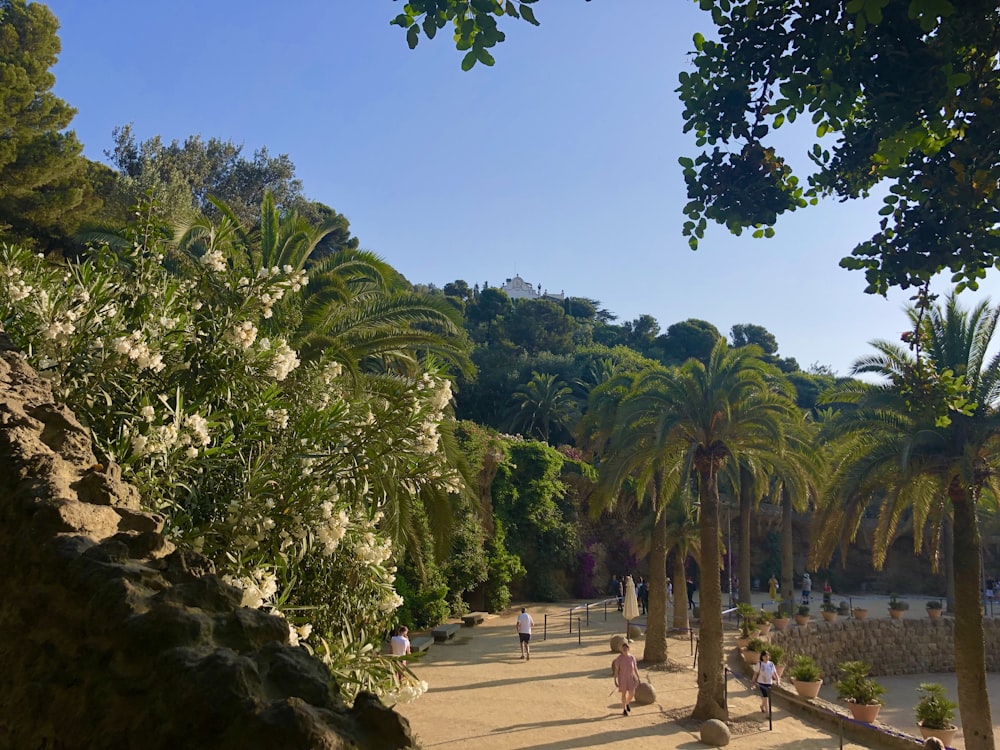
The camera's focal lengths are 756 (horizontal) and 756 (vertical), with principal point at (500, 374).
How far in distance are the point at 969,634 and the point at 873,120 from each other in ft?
38.8

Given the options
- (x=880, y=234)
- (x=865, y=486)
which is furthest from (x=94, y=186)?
(x=880, y=234)

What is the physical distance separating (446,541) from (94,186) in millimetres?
22173

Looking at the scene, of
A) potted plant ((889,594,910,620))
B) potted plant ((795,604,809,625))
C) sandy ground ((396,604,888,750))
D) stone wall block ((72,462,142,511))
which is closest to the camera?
stone wall block ((72,462,142,511))

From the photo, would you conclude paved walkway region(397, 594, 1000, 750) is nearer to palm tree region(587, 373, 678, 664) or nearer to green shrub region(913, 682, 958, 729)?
palm tree region(587, 373, 678, 664)

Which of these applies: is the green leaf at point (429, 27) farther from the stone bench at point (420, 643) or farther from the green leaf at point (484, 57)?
the stone bench at point (420, 643)

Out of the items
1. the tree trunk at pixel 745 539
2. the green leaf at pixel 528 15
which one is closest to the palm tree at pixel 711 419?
the green leaf at pixel 528 15

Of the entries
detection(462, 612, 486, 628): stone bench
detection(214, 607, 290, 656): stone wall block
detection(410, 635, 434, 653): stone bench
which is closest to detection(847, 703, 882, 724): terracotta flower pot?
detection(410, 635, 434, 653): stone bench

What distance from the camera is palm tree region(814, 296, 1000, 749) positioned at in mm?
12977

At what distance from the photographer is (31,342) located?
546cm

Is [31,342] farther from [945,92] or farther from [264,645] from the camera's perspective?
[945,92]

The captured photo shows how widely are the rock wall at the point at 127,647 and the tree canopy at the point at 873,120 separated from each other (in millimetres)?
3701

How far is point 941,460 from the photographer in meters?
13.8

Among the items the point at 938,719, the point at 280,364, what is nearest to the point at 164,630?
the point at 280,364

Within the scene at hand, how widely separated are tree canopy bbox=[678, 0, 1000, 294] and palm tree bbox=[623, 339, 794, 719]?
964 cm
